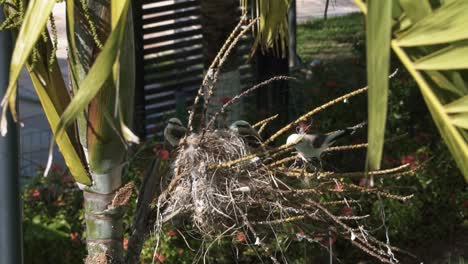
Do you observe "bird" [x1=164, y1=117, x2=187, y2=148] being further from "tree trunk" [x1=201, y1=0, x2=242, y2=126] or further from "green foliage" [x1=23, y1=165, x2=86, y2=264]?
"tree trunk" [x1=201, y1=0, x2=242, y2=126]

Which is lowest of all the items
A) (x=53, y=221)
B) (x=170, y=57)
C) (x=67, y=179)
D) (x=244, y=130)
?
(x=53, y=221)

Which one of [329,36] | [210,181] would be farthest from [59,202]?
[329,36]

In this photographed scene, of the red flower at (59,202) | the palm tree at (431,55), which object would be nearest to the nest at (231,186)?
the palm tree at (431,55)

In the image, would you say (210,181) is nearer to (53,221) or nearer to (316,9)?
(53,221)

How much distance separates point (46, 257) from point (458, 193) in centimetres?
331

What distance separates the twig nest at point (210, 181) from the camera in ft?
8.70

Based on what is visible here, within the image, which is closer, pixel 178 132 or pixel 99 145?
pixel 99 145

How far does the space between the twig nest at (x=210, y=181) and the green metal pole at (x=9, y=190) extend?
606 mm

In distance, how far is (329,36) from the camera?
551 inches

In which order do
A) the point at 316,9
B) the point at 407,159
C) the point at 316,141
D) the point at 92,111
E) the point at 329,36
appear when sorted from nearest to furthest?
1. the point at 92,111
2. the point at 316,141
3. the point at 407,159
4. the point at 329,36
5. the point at 316,9

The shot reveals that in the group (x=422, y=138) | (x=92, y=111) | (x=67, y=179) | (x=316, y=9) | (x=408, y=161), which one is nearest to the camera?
(x=92, y=111)

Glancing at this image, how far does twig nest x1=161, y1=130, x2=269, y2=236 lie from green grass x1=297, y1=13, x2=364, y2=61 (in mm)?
9315

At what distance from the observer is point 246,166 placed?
2.73 m

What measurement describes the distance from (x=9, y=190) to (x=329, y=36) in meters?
11.4
